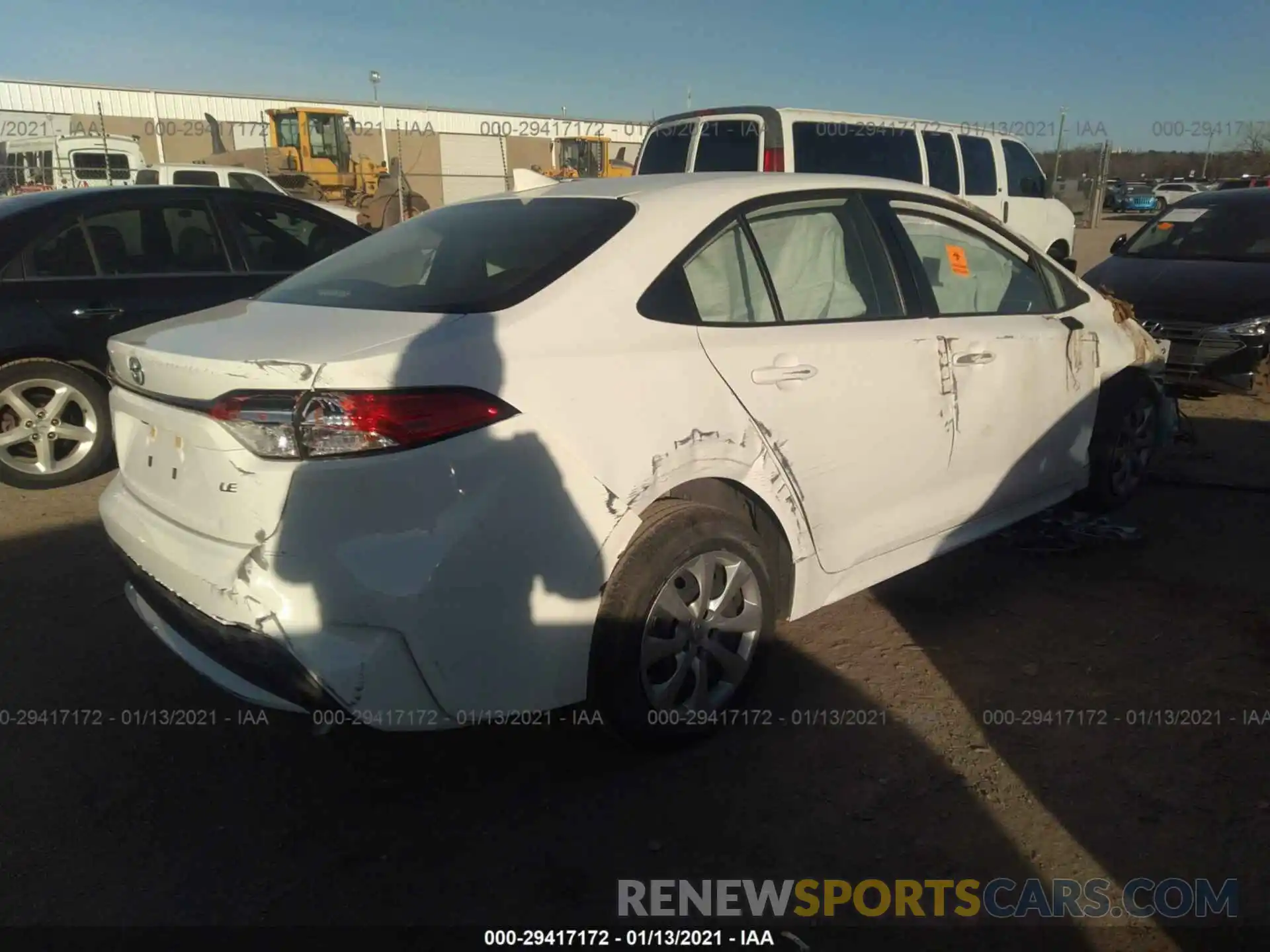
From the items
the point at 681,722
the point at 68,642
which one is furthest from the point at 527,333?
the point at 68,642

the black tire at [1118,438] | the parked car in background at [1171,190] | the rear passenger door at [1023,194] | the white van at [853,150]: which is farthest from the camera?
the parked car in background at [1171,190]

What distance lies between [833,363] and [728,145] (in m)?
6.19

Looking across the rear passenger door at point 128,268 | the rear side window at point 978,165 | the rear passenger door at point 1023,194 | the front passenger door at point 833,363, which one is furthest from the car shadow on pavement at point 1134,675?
the rear passenger door at point 1023,194

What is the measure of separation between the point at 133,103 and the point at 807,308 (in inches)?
1532

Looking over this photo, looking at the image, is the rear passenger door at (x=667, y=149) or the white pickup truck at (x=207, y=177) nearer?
the rear passenger door at (x=667, y=149)

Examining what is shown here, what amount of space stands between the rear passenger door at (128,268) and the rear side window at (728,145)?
182 inches

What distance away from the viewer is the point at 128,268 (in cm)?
527

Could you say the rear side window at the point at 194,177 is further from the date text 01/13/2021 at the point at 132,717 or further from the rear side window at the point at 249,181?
the date text 01/13/2021 at the point at 132,717

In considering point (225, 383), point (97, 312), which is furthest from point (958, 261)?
point (97, 312)

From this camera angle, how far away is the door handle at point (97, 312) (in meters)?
5.04

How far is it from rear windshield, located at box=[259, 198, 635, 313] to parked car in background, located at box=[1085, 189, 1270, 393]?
4.95 m

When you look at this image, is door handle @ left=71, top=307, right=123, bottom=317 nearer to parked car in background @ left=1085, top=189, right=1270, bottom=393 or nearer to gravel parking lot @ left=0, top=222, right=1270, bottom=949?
gravel parking lot @ left=0, top=222, right=1270, bottom=949

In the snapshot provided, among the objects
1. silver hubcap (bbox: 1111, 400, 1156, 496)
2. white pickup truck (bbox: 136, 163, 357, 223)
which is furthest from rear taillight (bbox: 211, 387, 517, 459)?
white pickup truck (bbox: 136, 163, 357, 223)

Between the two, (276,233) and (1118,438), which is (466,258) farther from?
(276,233)
